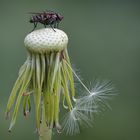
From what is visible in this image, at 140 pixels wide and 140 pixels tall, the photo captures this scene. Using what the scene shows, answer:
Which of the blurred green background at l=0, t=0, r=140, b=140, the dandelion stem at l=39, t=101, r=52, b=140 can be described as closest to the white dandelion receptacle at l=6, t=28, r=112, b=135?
the dandelion stem at l=39, t=101, r=52, b=140

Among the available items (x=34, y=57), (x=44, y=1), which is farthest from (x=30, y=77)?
(x=44, y=1)

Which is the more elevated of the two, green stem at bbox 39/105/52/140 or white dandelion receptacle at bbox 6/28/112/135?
white dandelion receptacle at bbox 6/28/112/135

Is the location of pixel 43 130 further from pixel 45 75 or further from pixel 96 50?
pixel 96 50

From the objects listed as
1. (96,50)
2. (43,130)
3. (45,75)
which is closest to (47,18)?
(45,75)

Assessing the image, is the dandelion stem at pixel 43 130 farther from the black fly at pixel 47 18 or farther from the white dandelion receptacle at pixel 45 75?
the black fly at pixel 47 18

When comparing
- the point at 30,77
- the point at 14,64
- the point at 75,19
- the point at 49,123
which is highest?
the point at 75,19

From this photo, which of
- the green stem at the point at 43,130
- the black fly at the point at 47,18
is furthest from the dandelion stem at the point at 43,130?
the black fly at the point at 47,18

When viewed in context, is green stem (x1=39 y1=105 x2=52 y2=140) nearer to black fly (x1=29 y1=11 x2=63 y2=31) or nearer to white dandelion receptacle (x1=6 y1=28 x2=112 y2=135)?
white dandelion receptacle (x1=6 y1=28 x2=112 y2=135)

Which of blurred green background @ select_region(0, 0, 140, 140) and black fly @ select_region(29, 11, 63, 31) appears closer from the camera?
black fly @ select_region(29, 11, 63, 31)

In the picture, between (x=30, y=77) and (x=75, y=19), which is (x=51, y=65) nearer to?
(x=30, y=77)
